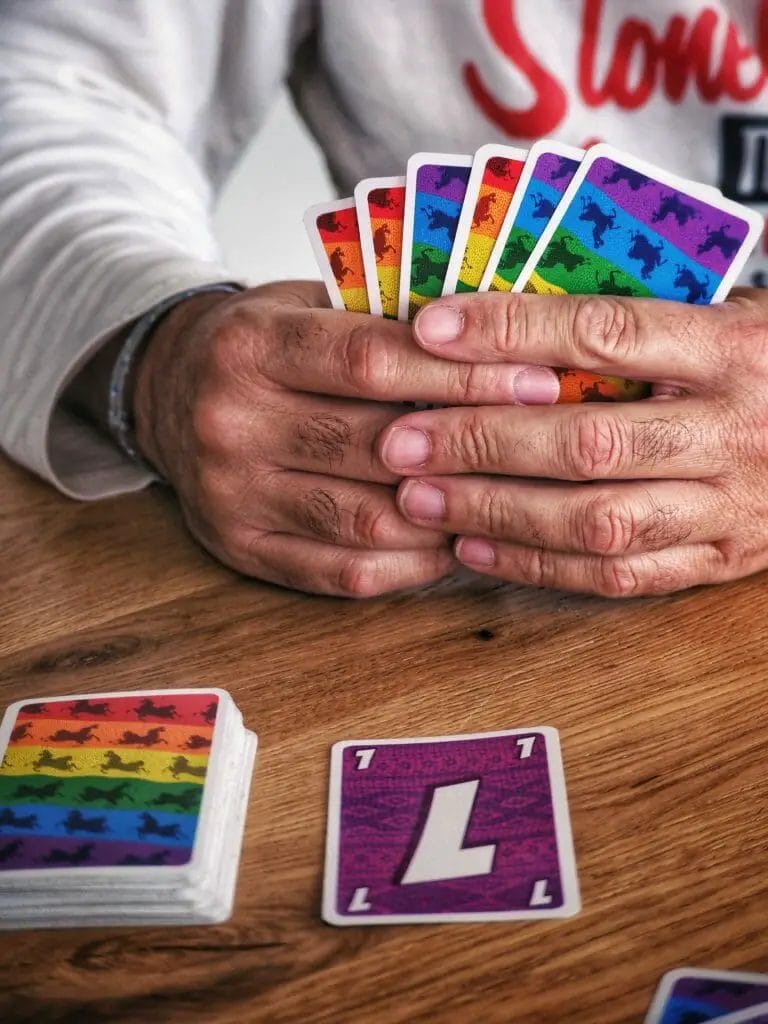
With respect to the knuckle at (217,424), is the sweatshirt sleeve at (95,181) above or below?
above

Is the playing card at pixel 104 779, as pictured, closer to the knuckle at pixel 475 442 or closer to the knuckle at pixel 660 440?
the knuckle at pixel 475 442

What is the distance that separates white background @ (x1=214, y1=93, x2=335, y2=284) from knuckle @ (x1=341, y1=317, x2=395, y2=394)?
96.4 inches

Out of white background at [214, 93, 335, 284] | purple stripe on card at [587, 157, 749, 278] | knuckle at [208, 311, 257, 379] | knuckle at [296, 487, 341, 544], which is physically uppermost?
purple stripe on card at [587, 157, 749, 278]

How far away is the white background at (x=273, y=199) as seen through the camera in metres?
3.26

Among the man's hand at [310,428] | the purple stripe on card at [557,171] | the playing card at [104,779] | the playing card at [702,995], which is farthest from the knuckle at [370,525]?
the playing card at [702,995]

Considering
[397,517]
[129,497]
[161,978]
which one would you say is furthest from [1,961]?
[129,497]

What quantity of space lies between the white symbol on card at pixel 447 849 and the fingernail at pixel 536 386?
34 centimetres

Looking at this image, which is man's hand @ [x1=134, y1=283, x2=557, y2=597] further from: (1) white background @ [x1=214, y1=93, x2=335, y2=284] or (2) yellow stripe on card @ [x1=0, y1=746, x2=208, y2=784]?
(1) white background @ [x1=214, y1=93, x2=335, y2=284]

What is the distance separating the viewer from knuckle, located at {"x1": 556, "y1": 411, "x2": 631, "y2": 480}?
859 mm

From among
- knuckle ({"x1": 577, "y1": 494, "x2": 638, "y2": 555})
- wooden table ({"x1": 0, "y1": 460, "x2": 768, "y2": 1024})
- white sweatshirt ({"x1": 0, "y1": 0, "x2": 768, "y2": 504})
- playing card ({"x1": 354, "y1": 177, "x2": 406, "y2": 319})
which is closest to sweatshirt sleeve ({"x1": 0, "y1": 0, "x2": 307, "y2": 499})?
white sweatshirt ({"x1": 0, "y1": 0, "x2": 768, "y2": 504})

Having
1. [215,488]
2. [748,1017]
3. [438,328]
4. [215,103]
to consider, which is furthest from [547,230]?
[215,103]

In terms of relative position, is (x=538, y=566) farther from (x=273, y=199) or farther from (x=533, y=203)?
(x=273, y=199)

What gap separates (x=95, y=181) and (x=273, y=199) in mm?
2142

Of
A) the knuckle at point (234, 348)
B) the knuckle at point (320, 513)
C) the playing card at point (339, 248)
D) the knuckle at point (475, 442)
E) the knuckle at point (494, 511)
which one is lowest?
the knuckle at point (320, 513)
